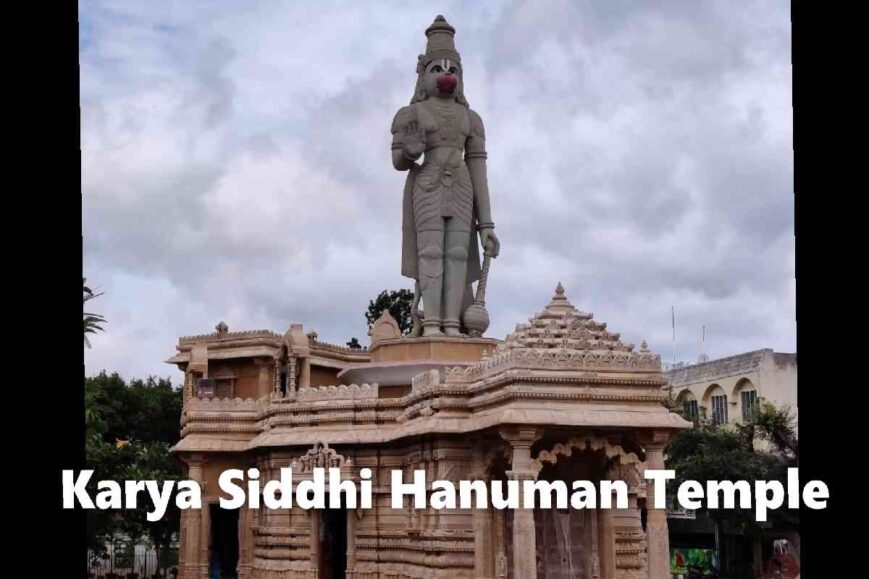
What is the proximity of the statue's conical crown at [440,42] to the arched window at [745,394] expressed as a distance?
2382 cm

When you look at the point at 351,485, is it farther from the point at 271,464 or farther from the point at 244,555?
the point at 244,555

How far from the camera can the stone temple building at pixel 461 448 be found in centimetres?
1695

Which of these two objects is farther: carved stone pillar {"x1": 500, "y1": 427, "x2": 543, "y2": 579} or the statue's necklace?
the statue's necklace

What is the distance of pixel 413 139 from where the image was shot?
83.6 ft

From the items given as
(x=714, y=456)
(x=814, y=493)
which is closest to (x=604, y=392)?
(x=814, y=493)

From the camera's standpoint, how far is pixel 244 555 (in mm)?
24953

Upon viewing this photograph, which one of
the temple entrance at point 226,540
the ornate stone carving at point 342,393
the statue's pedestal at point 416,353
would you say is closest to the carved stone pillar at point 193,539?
the ornate stone carving at point 342,393

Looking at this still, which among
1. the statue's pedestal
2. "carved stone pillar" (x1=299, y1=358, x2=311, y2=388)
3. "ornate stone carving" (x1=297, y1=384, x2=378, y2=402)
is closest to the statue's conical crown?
the statue's pedestal

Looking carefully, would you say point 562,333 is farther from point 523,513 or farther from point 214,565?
point 214,565

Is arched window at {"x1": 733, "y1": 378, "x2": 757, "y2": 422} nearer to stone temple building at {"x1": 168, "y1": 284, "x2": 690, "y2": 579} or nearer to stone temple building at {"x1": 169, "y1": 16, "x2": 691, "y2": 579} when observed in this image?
stone temple building at {"x1": 169, "y1": 16, "x2": 691, "y2": 579}

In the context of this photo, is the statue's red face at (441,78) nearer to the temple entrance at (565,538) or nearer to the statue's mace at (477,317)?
the statue's mace at (477,317)

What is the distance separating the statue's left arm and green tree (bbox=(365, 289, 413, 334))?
85.6ft

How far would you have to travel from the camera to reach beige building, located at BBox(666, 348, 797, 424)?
43.3 m

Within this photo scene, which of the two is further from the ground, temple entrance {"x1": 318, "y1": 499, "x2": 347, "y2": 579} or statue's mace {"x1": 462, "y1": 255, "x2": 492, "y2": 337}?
statue's mace {"x1": 462, "y1": 255, "x2": 492, "y2": 337}
